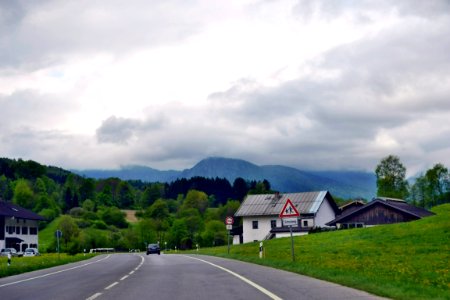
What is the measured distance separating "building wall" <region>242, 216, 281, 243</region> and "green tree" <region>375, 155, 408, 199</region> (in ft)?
138

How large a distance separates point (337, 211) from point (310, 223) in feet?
33.9

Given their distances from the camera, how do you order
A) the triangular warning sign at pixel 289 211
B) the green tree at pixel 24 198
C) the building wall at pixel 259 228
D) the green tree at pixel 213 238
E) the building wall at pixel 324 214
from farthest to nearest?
the green tree at pixel 24 198 < the green tree at pixel 213 238 < the building wall at pixel 259 228 < the building wall at pixel 324 214 < the triangular warning sign at pixel 289 211

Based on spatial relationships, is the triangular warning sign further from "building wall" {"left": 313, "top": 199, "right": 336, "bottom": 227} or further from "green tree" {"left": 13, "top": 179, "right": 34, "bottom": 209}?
"green tree" {"left": 13, "top": 179, "right": 34, "bottom": 209}

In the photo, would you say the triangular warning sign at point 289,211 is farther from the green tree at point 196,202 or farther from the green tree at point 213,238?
the green tree at point 196,202

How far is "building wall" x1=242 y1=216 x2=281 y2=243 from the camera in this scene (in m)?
87.4

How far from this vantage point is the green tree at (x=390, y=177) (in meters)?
122

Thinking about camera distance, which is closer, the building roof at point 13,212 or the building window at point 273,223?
the building window at point 273,223

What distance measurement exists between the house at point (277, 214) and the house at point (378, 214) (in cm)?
1064

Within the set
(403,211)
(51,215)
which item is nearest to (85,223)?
(51,215)

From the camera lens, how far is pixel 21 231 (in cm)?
10175

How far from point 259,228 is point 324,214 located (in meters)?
10.4

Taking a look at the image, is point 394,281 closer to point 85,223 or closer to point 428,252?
point 428,252

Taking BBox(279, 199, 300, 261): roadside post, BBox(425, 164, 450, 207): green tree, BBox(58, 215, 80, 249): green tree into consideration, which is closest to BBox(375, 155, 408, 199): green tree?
BBox(425, 164, 450, 207): green tree

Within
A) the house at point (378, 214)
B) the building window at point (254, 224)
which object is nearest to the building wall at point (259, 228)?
the building window at point (254, 224)
